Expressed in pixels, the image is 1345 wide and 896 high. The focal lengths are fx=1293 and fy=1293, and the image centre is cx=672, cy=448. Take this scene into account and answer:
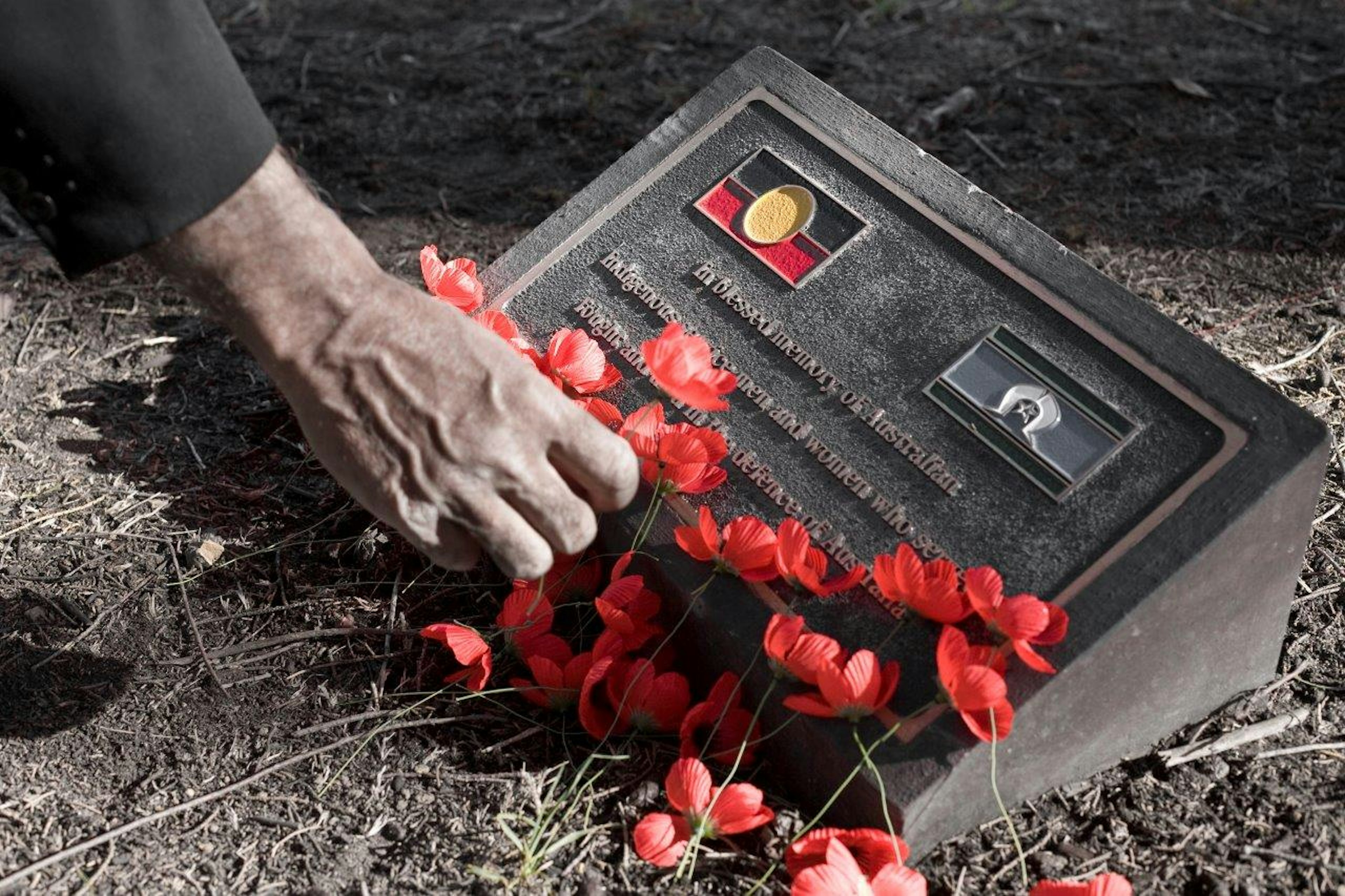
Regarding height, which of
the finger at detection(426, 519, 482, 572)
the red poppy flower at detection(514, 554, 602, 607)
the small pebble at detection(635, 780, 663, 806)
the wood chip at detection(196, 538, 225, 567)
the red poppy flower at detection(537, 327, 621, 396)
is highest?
the finger at detection(426, 519, 482, 572)

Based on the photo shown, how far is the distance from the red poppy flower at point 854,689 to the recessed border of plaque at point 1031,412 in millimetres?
397

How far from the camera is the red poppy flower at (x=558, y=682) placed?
2.20 metres

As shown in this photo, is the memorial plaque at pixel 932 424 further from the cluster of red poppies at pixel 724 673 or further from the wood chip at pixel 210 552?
the wood chip at pixel 210 552

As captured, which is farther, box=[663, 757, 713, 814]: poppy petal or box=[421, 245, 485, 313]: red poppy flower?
box=[421, 245, 485, 313]: red poppy flower

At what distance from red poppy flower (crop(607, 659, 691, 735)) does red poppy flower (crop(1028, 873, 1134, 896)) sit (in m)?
0.62

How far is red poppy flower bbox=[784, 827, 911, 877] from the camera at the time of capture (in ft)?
6.18

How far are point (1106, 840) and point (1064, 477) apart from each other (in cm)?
58

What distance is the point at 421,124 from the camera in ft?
14.9

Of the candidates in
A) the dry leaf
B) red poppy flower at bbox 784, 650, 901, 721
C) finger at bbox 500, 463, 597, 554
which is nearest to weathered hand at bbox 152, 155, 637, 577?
finger at bbox 500, 463, 597, 554

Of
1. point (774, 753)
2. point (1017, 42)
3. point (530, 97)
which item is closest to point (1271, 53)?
point (1017, 42)

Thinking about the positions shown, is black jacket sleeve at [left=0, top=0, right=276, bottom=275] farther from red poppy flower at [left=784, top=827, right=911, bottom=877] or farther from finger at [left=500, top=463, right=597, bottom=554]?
red poppy flower at [left=784, top=827, right=911, bottom=877]

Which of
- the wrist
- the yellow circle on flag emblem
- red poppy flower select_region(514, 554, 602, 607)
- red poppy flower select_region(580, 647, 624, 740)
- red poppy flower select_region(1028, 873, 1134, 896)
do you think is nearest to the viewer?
red poppy flower select_region(1028, 873, 1134, 896)

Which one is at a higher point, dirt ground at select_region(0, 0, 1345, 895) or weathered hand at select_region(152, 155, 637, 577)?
weathered hand at select_region(152, 155, 637, 577)

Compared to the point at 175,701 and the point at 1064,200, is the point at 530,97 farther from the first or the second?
the point at 175,701
